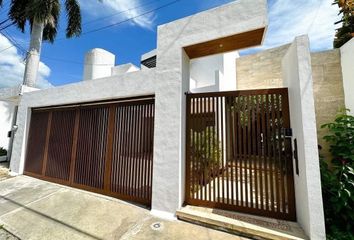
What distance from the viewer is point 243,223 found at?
131 inches

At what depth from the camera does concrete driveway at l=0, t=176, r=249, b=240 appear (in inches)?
131

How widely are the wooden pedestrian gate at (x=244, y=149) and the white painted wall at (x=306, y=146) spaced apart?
0.26 meters

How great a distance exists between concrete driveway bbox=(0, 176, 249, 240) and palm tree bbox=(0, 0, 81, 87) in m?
8.41

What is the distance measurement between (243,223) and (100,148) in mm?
4479

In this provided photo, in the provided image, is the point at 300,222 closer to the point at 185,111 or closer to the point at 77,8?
the point at 185,111

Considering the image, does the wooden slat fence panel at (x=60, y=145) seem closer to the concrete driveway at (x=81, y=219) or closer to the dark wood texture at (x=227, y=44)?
the concrete driveway at (x=81, y=219)

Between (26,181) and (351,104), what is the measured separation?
463 inches

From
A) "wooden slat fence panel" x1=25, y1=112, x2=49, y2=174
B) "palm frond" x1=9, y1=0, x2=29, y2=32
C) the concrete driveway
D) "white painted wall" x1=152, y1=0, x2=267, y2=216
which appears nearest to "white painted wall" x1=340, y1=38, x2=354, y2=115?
"white painted wall" x1=152, y1=0, x2=267, y2=216

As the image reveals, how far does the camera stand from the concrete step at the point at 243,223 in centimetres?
303

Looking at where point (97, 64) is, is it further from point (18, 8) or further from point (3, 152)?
point (3, 152)

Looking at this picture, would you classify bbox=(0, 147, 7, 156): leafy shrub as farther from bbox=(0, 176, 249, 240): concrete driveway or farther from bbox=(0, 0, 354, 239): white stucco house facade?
bbox=(0, 0, 354, 239): white stucco house facade

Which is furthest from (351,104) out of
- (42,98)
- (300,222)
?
(42,98)

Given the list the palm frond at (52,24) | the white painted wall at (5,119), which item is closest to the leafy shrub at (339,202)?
the white painted wall at (5,119)

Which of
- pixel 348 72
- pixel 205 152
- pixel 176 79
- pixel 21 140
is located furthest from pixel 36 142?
pixel 348 72
